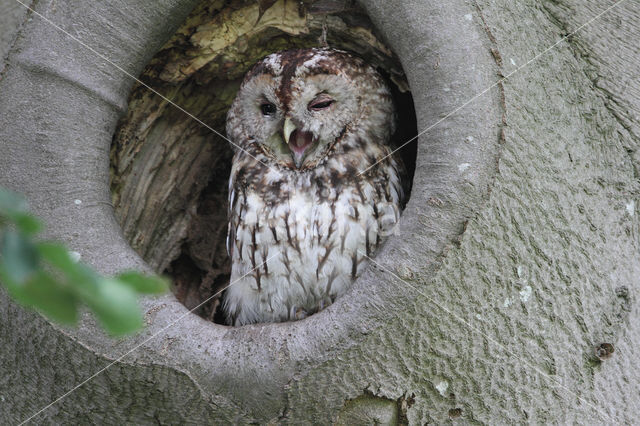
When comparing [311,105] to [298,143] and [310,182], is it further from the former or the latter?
[310,182]

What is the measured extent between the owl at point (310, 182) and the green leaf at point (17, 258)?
58.3 inches

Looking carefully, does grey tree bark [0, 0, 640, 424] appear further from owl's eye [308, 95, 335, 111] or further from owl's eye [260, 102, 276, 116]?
owl's eye [260, 102, 276, 116]

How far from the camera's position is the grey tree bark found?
4.59 feet

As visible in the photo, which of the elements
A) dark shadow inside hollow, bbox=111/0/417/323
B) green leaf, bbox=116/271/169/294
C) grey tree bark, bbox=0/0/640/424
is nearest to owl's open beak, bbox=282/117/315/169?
dark shadow inside hollow, bbox=111/0/417/323

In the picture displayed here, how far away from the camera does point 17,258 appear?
45 cm

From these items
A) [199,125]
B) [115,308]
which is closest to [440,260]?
[115,308]

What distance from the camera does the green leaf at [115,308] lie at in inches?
Result: 18.0

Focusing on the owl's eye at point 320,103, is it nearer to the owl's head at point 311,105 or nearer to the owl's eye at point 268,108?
the owl's head at point 311,105

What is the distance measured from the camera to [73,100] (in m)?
1.63

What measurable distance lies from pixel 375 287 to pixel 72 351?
682 mm

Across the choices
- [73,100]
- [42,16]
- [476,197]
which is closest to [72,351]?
[73,100]

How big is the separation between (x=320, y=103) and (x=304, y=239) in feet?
1.34

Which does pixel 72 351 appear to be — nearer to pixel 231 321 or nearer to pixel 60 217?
pixel 60 217

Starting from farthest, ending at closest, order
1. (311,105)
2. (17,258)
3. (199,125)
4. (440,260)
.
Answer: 1. (199,125)
2. (311,105)
3. (440,260)
4. (17,258)
